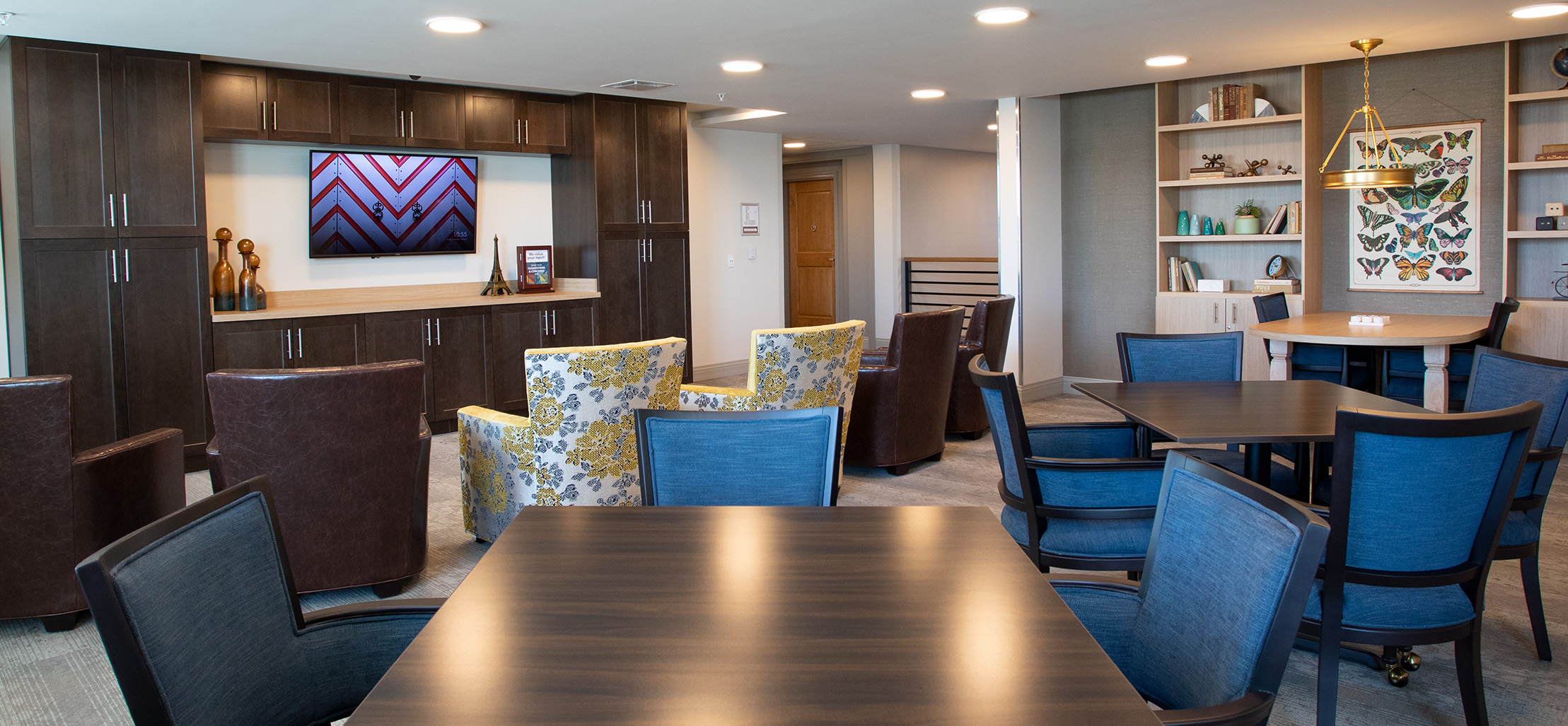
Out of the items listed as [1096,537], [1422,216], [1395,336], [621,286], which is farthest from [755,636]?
[621,286]

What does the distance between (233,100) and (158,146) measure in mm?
613

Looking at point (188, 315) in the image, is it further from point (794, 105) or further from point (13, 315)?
point (794, 105)

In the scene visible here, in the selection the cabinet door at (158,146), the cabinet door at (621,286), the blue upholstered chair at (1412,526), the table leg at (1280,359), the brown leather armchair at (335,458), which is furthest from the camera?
the cabinet door at (621,286)

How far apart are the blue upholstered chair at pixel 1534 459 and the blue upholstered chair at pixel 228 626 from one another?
2.51 m

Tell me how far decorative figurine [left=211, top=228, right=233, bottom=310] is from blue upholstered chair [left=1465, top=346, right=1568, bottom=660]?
614 cm

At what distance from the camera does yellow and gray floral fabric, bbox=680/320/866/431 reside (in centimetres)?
427

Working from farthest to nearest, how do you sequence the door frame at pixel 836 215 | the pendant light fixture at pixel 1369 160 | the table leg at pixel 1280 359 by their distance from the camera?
the door frame at pixel 836 215
the table leg at pixel 1280 359
the pendant light fixture at pixel 1369 160

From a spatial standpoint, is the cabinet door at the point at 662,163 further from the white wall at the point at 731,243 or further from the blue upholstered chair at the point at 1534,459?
the blue upholstered chair at the point at 1534,459

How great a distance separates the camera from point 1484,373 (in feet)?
9.98

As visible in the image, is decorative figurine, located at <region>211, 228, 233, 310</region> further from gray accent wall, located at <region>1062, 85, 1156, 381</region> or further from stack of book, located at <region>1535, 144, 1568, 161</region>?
stack of book, located at <region>1535, 144, 1568, 161</region>

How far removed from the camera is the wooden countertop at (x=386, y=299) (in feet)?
19.8

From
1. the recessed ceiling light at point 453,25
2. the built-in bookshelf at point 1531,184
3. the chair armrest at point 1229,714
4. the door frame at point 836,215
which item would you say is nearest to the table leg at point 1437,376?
the built-in bookshelf at point 1531,184

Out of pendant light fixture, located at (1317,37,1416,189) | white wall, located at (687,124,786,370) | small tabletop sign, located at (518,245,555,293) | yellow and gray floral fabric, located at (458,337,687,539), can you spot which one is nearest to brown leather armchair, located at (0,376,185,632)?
yellow and gray floral fabric, located at (458,337,687,539)

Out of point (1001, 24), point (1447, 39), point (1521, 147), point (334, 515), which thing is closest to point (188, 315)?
point (334, 515)
